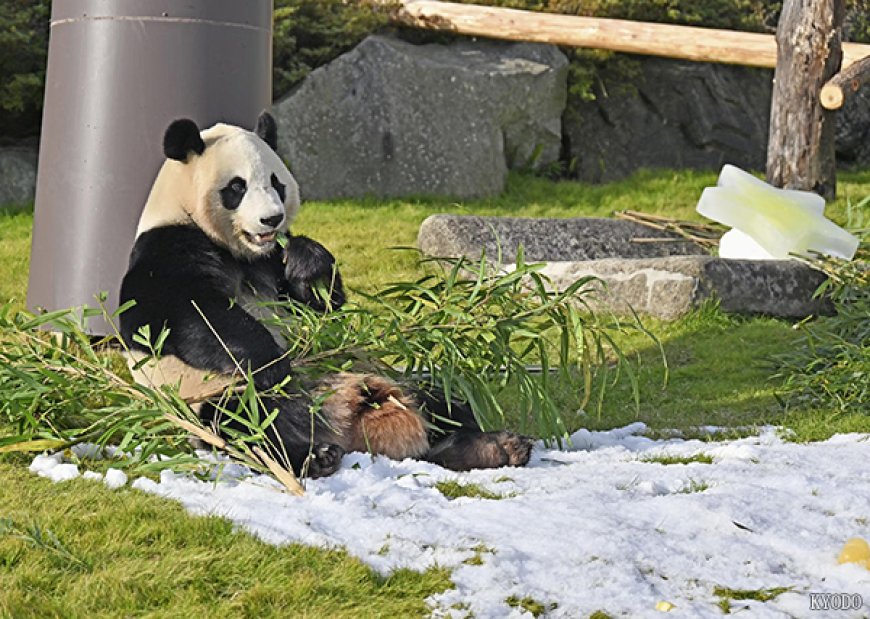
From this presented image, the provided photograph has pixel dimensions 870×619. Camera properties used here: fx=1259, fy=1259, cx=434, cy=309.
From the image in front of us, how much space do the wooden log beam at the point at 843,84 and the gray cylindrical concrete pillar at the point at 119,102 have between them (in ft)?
18.3

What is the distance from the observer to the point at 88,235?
4812mm

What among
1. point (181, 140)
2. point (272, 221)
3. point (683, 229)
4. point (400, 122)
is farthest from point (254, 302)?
point (400, 122)

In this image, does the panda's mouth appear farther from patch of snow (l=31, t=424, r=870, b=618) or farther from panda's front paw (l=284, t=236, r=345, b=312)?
patch of snow (l=31, t=424, r=870, b=618)

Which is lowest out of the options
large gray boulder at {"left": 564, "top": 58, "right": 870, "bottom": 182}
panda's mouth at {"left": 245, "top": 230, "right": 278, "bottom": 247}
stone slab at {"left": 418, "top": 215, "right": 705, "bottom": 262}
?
stone slab at {"left": 418, "top": 215, "right": 705, "bottom": 262}

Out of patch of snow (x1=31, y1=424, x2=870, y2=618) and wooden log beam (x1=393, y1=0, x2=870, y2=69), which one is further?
wooden log beam (x1=393, y1=0, x2=870, y2=69)

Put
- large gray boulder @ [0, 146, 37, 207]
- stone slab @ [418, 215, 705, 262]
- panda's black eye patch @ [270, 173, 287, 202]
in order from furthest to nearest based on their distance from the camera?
large gray boulder @ [0, 146, 37, 207] < stone slab @ [418, 215, 705, 262] < panda's black eye patch @ [270, 173, 287, 202]

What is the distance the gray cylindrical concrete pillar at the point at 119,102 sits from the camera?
15.4 feet

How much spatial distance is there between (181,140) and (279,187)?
0.33 m

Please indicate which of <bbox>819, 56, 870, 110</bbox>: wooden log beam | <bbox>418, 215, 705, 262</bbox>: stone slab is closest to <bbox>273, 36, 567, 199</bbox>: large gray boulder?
<bbox>418, 215, 705, 262</bbox>: stone slab

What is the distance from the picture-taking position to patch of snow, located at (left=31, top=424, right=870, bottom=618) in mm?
2527

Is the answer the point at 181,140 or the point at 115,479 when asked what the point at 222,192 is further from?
the point at 115,479

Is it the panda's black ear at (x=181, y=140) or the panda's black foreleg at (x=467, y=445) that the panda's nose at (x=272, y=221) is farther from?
the panda's black foreleg at (x=467, y=445)

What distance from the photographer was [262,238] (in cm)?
376

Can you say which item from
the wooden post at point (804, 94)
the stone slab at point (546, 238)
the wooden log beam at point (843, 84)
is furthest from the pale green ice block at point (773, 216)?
the wooden post at point (804, 94)
